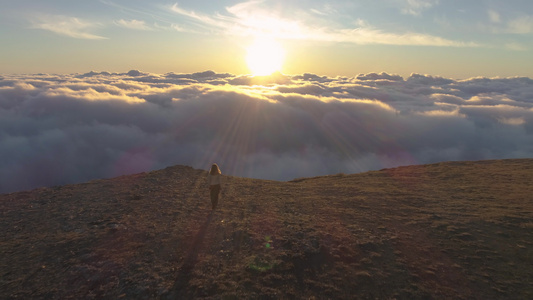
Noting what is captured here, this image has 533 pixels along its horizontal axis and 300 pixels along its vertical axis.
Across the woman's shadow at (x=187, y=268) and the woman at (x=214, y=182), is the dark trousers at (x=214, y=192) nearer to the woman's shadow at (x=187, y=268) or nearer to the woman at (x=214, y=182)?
the woman at (x=214, y=182)

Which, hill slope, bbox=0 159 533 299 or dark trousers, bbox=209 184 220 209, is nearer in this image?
hill slope, bbox=0 159 533 299

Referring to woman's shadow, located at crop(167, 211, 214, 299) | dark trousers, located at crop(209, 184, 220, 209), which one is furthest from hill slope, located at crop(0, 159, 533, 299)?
dark trousers, located at crop(209, 184, 220, 209)

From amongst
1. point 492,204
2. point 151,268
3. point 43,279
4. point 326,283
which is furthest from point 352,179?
point 43,279

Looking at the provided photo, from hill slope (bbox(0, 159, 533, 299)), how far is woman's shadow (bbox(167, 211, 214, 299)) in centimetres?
3

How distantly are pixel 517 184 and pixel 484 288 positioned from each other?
15.4m

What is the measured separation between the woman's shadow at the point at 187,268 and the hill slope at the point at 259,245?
0.10 feet

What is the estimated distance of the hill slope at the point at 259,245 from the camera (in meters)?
6.66

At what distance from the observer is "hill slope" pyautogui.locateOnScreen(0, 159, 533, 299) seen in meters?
6.66

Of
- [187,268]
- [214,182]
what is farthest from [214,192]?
[187,268]

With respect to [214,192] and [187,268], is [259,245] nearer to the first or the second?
[187,268]

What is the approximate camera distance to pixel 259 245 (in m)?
8.51

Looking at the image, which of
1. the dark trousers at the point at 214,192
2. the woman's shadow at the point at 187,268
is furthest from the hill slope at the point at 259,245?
the dark trousers at the point at 214,192

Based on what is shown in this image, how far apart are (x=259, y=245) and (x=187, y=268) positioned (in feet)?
7.36

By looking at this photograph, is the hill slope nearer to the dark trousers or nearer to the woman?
the dark trousers
